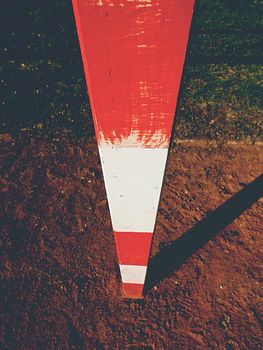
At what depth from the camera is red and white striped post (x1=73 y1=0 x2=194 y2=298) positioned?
28.0 inches

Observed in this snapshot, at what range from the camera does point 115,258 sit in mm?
2781

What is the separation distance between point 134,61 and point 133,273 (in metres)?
1.55

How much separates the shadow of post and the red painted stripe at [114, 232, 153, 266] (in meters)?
0.91

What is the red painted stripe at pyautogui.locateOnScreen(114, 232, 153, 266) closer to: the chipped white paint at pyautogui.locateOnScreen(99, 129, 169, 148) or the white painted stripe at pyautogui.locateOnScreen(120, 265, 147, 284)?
the white painted stripe at pyautogui.locateOnScreen(120, 265, 147, 284)

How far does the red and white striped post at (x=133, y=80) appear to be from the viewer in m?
0.71

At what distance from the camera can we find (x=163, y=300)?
8.35 feet

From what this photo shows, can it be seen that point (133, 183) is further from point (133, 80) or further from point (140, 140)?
point (133, 80)

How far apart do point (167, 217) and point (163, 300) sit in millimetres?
→ 808

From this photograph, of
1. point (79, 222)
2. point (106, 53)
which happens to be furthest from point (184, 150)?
point (106, 53)

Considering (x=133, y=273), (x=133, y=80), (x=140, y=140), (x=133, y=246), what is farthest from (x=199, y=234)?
(x=133, y=80)

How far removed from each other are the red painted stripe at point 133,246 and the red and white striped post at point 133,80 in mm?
310

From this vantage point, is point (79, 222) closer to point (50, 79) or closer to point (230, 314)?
point (230, 314)

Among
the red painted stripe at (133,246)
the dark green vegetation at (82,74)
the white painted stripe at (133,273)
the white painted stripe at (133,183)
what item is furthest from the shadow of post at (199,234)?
the white painted stripe at (133,183)

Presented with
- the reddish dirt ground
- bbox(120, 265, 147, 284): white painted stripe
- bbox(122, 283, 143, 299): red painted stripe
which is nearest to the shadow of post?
the reddish dirt ground
